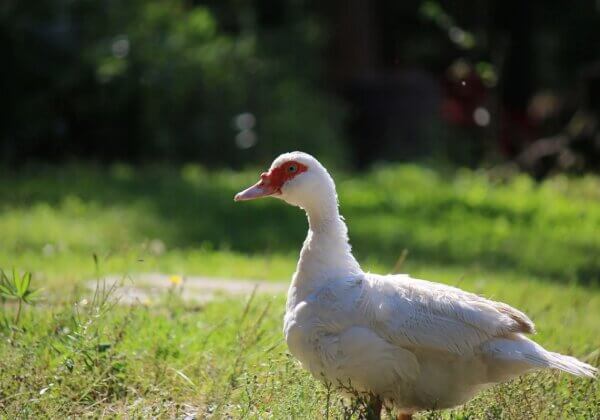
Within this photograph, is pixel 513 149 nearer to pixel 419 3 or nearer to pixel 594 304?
pixel 419 3

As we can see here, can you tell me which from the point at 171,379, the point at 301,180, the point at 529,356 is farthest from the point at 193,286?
the point at 529,356

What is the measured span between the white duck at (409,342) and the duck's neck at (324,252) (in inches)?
2.2

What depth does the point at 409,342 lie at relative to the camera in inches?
164

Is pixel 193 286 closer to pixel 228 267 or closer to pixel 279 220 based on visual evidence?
pixel 228 267

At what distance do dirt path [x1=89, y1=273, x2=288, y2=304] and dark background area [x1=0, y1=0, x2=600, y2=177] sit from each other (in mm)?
4441

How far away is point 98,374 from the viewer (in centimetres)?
459

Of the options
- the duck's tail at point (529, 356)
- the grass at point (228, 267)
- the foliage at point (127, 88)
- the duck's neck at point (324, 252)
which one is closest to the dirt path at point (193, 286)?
the grass at point (228, 267)

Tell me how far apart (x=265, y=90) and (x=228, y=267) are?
6543mm

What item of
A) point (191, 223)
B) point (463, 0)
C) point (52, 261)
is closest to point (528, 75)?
point (463, 0)

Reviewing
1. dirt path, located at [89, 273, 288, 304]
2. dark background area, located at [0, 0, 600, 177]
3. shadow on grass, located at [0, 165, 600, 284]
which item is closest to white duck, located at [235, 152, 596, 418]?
dirt path, located at [89, 273, 288, 304]

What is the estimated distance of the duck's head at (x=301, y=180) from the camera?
468 cm

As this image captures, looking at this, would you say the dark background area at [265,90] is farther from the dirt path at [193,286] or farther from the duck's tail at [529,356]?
the duck's tail at [529,356]

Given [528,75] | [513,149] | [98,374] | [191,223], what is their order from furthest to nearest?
[528,75], [513,149], [191,223], [98,374]

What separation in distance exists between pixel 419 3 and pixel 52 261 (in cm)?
1347
